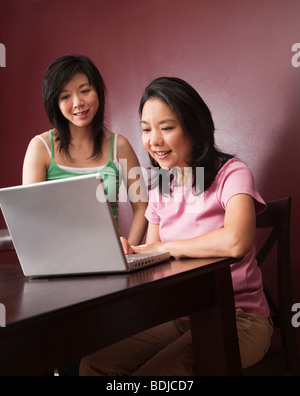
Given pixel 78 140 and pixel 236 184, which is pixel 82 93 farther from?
pixel 236 184

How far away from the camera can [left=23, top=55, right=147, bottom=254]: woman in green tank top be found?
2121mm

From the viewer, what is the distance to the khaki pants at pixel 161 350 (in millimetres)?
1268

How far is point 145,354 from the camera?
4.57 feet

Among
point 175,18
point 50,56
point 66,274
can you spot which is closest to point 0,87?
point 50,56

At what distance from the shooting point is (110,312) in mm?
951

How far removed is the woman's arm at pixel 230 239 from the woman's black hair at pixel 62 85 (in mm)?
937

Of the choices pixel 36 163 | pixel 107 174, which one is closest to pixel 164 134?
pixel 107 174

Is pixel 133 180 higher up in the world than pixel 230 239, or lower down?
higher up

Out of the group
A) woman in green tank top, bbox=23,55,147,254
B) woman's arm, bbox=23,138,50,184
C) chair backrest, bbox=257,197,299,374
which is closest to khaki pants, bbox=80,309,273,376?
chair backrest, bbox=257,197,299,374

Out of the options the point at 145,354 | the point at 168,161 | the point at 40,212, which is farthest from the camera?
the point at 168,161

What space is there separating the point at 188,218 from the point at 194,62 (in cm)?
111

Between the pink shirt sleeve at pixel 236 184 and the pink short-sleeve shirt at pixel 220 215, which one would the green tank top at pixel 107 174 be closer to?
the pink short-sleeve shirt at pixel 220 215

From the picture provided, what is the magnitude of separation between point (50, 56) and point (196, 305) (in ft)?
7.89

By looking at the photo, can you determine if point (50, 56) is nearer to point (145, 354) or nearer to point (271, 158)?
point (271, 158)
